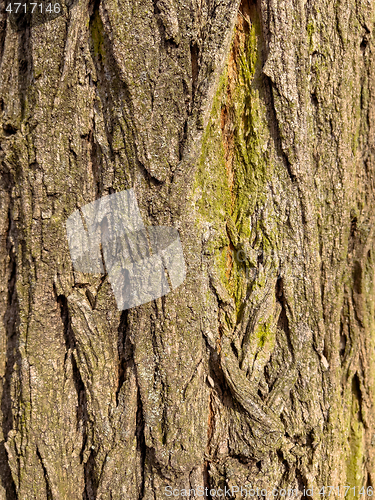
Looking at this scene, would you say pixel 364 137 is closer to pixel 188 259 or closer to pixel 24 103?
pixel 188 259

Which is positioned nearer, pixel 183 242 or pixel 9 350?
pixel 183 242

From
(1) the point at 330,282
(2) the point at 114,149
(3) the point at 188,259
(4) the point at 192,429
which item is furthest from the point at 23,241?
(1) the point at 330,282

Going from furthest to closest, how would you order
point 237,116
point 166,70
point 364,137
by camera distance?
point 364,137 < point 237,116 < point 166,70

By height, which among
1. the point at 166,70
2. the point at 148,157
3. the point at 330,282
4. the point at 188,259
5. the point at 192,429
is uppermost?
the point at 166,70

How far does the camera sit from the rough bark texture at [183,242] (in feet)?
4.08

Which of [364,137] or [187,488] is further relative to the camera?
[364,137]

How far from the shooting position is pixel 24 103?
1.30 metres

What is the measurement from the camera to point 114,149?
4.11 ft

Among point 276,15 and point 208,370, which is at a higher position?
point 276,15

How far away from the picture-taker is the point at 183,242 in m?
1.25

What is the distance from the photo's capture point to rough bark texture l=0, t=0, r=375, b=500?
1.24m

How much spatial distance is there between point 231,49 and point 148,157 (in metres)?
0.50

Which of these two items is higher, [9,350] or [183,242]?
[183,242]

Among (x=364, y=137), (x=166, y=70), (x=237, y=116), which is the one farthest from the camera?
(x=364, y=137)
